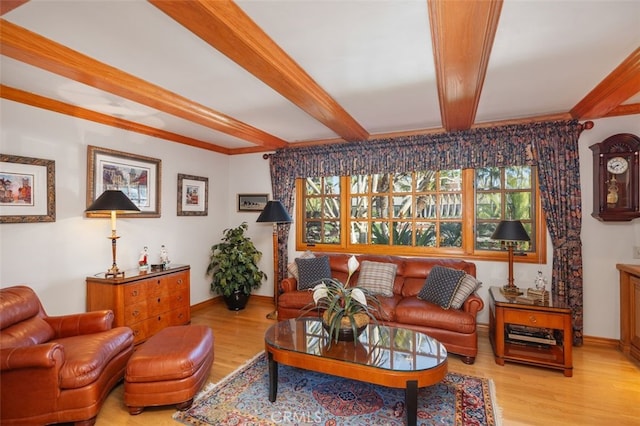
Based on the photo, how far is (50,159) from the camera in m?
3.08

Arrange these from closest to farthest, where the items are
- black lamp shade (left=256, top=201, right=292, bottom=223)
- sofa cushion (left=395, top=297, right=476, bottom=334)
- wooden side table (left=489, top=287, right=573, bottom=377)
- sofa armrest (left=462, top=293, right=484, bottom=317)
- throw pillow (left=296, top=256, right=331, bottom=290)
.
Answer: wooden side table (left=489, top=287, right=573, bottom=377)
sofa cushion (left=395, top=297, right=476, bottom=334)
sofa armrest (left=462, top=293, right=484, bottom=317)
throw pillow (left=296, top=256, right=331, bottom=290)
black lamp shade (left=256, top=201, right=292, bottom=223)

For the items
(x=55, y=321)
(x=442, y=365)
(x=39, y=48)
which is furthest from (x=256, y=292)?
(x=39, y=48)

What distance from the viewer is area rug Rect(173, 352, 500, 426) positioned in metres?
2.24

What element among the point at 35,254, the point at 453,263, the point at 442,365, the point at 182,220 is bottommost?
the point at 442,365

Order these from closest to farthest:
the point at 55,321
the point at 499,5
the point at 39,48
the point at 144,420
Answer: the point at 499,5 < the point at 39,48 < the point at 144,420 < the point at 55,321

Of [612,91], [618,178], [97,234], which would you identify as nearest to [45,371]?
[97,234]

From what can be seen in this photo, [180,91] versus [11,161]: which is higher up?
[180,91]

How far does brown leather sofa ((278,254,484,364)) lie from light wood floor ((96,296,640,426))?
0.85 feet

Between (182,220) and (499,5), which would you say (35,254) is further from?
(499,5)

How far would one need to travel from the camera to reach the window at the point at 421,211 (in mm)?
3861

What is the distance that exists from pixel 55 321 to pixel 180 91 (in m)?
2.23

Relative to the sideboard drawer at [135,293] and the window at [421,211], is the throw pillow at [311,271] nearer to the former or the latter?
the window at [421,211]

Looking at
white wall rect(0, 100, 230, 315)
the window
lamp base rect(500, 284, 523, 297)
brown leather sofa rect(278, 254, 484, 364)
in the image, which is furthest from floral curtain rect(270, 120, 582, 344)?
white wall rect(0, 100, 230, 315)

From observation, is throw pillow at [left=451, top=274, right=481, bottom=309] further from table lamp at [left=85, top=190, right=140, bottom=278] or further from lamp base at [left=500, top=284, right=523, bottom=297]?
table lamp at [left=85, top=190, right=140, bottom=278]
